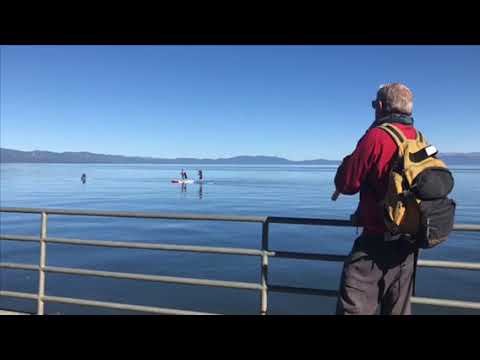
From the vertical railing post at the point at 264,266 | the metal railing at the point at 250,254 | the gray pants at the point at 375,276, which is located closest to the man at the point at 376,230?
the gray pants at the point at 375,276

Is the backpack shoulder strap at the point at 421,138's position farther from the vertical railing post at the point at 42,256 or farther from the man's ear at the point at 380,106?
the vertical railing post at the point at 42,256

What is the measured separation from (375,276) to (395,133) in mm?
962

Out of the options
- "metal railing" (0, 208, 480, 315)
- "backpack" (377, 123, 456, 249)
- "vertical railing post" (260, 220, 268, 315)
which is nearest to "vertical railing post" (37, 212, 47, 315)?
"metal railing" (0, 208, 480, 315)

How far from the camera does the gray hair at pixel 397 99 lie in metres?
2.49

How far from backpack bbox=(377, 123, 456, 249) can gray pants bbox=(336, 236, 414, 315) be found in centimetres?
23

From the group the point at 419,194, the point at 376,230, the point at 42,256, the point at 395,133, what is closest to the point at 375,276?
the point at 376,230

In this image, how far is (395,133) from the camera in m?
2.38

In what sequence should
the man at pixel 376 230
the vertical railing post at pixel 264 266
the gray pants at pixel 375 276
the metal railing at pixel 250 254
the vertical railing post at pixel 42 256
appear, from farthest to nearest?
the vertical railing post at pixel 42 256
the vertical railing post at pixel 264 266
the metal railing at pixel 250 254
the gray pants at pixel 375 276
the man at pixel 376 230

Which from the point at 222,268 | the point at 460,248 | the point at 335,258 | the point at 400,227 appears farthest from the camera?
the point at 460,248

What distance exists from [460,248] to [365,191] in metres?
16.1
